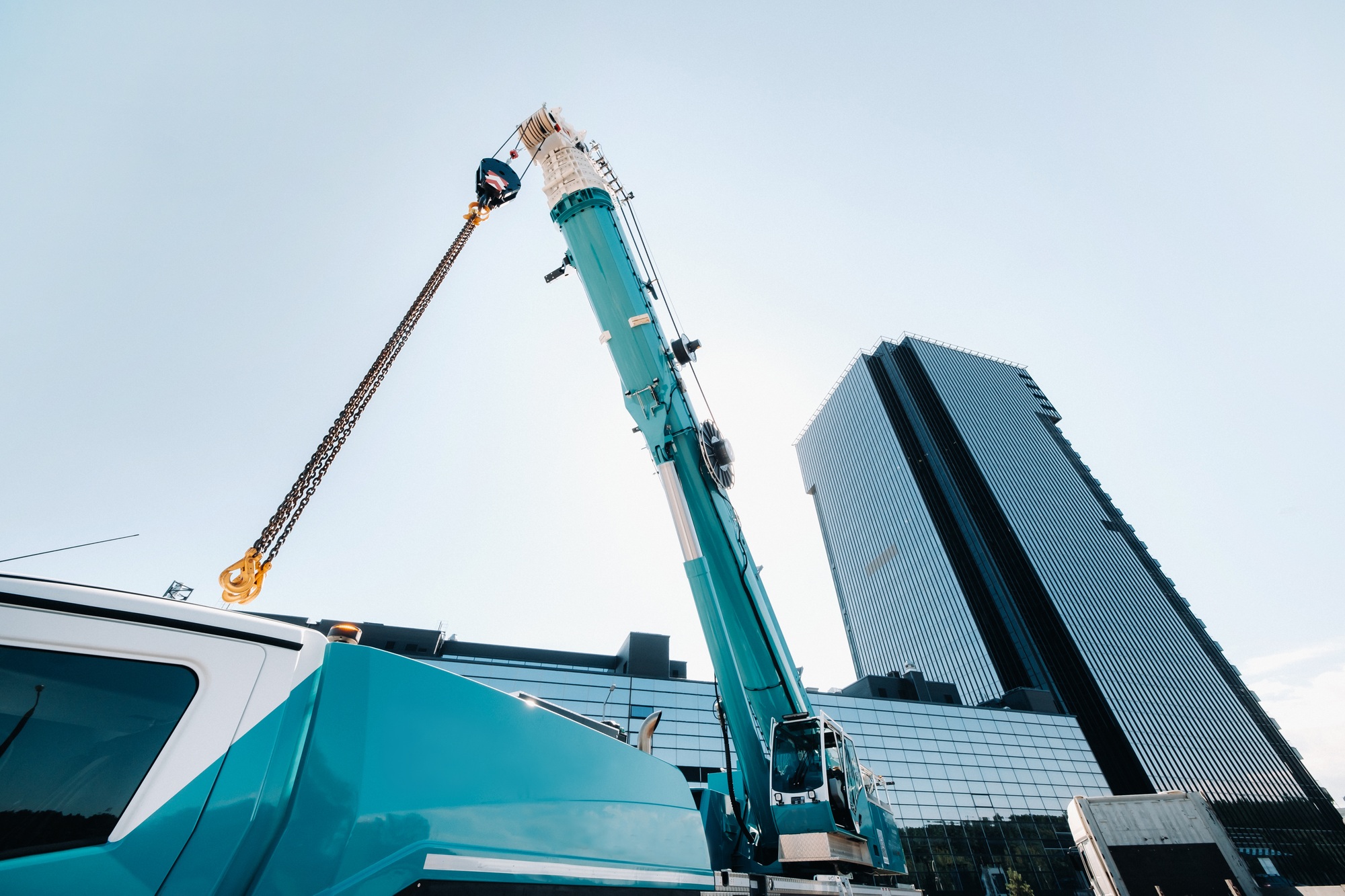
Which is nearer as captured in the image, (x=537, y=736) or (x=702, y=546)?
(x=537, y=736)

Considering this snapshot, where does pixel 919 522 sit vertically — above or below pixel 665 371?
above

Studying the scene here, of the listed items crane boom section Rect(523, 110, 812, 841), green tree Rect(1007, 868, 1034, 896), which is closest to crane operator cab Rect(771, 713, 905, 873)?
crane boom section Rect(523, 110, 812, 841)

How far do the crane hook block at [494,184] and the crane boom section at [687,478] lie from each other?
6.80 feet

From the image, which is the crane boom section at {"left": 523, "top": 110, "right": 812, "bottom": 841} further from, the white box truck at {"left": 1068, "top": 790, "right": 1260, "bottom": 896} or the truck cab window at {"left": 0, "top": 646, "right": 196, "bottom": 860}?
the white box truck at {"left": 1068, "top": 790, "right": 1260, "bottom": 896}

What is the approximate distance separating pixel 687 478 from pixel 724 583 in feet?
5.35

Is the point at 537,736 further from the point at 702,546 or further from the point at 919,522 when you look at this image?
the point at 919,522

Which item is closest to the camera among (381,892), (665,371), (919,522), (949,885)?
(381,892)

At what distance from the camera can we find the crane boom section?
7.50 m

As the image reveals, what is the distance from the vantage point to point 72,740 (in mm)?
1892

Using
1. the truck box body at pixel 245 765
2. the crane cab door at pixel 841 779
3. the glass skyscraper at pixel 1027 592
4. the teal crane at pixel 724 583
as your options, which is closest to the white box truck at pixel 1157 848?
the teal crane at pixel 724 583

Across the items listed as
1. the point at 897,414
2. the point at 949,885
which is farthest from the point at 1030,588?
the point at 949,885

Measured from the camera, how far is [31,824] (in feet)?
5.66

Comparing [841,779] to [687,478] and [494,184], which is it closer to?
[687,478]

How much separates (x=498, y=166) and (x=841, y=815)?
9002mm
